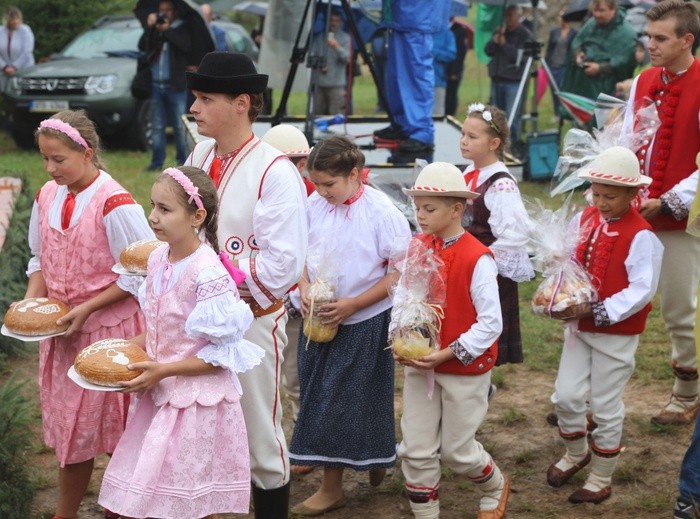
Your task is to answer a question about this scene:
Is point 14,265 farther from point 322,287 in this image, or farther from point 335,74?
point 335,74

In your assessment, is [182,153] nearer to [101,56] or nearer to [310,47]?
[310,47]

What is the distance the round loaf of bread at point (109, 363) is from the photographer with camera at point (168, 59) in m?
Answer: 8.78

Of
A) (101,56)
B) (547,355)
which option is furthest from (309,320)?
(101,56)

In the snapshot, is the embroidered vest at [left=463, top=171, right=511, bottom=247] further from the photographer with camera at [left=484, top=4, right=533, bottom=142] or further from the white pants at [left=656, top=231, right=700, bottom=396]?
the photographer with camera at [left=484, top=4, right=533, bottom=142]

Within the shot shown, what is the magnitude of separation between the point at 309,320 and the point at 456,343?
0.78 m

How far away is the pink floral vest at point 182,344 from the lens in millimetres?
3918

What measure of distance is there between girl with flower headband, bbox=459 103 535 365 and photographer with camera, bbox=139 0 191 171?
7.37m

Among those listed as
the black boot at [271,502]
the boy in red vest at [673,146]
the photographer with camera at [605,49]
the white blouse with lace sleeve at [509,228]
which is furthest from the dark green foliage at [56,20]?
the black boot at [271,502]

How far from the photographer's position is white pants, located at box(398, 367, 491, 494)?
15.5 feet

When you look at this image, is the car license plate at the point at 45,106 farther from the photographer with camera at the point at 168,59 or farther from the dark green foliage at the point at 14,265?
the dark green foliage at the point at 14,265

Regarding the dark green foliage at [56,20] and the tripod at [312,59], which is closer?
the tripod at [312,59]

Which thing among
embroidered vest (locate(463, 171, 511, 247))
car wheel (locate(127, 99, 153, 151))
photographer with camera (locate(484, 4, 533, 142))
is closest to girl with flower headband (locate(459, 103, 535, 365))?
embroidered vest (locate(463, 171, 511, 247))

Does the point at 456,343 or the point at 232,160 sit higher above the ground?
the point at 232,160

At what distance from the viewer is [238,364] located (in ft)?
12.9
